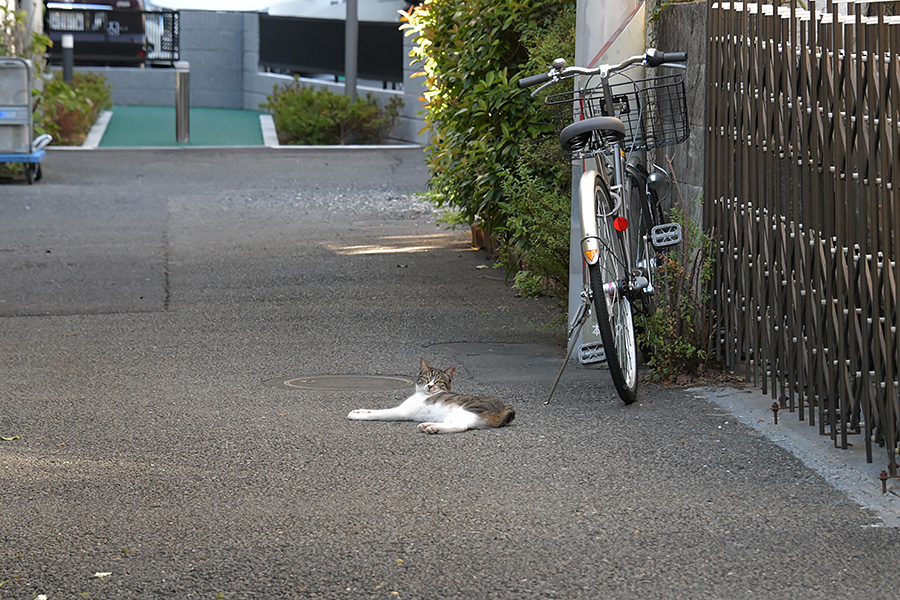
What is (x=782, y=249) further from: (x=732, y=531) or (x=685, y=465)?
(x=732, y=531)

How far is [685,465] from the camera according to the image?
5180mm

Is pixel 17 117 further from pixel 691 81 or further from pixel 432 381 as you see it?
pixel 432 381

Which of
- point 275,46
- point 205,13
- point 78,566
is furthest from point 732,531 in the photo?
point 205,13

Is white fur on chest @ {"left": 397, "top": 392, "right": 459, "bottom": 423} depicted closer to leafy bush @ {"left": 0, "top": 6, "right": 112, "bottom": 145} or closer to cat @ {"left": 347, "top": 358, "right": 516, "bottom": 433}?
cat @ {"left": 347, "top": 358, "right": 516, "bottom": 433}

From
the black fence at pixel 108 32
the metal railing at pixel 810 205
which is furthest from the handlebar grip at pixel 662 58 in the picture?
the black fence at pixel 108 32

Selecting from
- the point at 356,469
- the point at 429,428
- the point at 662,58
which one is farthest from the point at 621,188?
the point at 356,469

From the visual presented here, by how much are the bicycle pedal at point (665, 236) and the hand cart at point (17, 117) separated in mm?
12325

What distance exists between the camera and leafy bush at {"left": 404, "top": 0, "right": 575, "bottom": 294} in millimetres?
8078

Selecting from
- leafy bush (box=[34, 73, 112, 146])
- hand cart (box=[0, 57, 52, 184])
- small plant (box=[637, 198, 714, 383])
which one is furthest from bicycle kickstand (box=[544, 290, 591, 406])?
leafy bush (box=[34, 73, 112, 146])

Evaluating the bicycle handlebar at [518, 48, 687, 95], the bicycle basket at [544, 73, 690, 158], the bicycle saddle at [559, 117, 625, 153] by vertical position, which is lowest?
the bicycle saddle at [559, 117, 625, 153]

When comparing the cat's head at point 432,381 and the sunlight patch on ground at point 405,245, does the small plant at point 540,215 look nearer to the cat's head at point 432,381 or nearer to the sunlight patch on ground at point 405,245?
the cat's head at point 432,381

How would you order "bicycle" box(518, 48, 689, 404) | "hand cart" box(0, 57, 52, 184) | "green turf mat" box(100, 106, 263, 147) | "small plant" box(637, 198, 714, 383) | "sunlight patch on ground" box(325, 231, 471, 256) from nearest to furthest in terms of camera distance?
"bicycle" box(518, 48, 689, 404), "small plant" box(637, 198, 714, 383), "sunlight patch on ground" box(325, 231, 471, 256), "hand cart" box(0, 57, 52, 184), "green turf mat" box(100, 106, 263, 147)

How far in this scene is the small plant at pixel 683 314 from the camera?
21.5 ft

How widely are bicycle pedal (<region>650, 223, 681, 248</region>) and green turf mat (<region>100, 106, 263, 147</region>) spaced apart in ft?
59.4
